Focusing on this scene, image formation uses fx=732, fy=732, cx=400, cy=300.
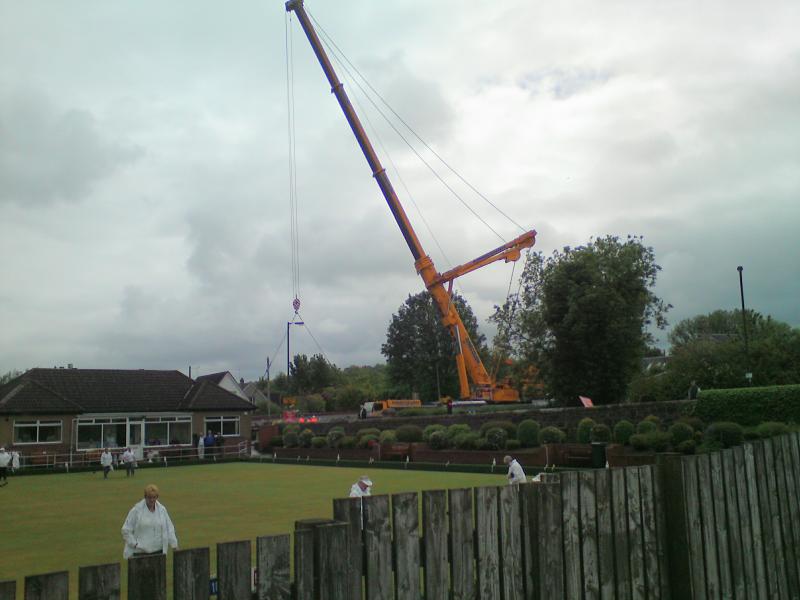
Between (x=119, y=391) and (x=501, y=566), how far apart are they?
156ft

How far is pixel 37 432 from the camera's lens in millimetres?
41219

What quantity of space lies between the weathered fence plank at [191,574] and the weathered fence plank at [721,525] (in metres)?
3.43

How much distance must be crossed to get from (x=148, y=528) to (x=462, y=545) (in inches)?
194

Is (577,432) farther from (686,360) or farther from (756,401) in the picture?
(686,360)

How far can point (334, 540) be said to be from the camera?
338 cm

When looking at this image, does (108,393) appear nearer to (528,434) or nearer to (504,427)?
(504,427)

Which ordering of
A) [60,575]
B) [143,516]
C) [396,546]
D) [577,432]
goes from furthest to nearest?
[577,432], [143,516], [396,546], [60,575]

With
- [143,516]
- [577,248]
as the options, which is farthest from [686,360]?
[143,516]

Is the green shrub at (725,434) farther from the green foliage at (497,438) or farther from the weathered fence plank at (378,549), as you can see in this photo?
the weathered fence plank at (378,549)

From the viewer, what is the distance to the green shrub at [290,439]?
4341cm

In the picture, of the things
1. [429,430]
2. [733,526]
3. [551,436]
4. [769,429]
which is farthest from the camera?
[429,430]

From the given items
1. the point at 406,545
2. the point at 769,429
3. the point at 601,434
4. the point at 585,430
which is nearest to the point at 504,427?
the point at 585,430

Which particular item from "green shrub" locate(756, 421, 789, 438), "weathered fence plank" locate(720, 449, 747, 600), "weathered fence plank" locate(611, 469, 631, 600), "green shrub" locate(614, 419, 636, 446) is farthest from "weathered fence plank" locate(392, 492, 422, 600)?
"green shrub" locate(614, 419, 636, 446)

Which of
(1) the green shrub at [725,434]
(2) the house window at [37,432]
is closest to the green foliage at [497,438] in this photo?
(1) the green shrub at [725,434]
